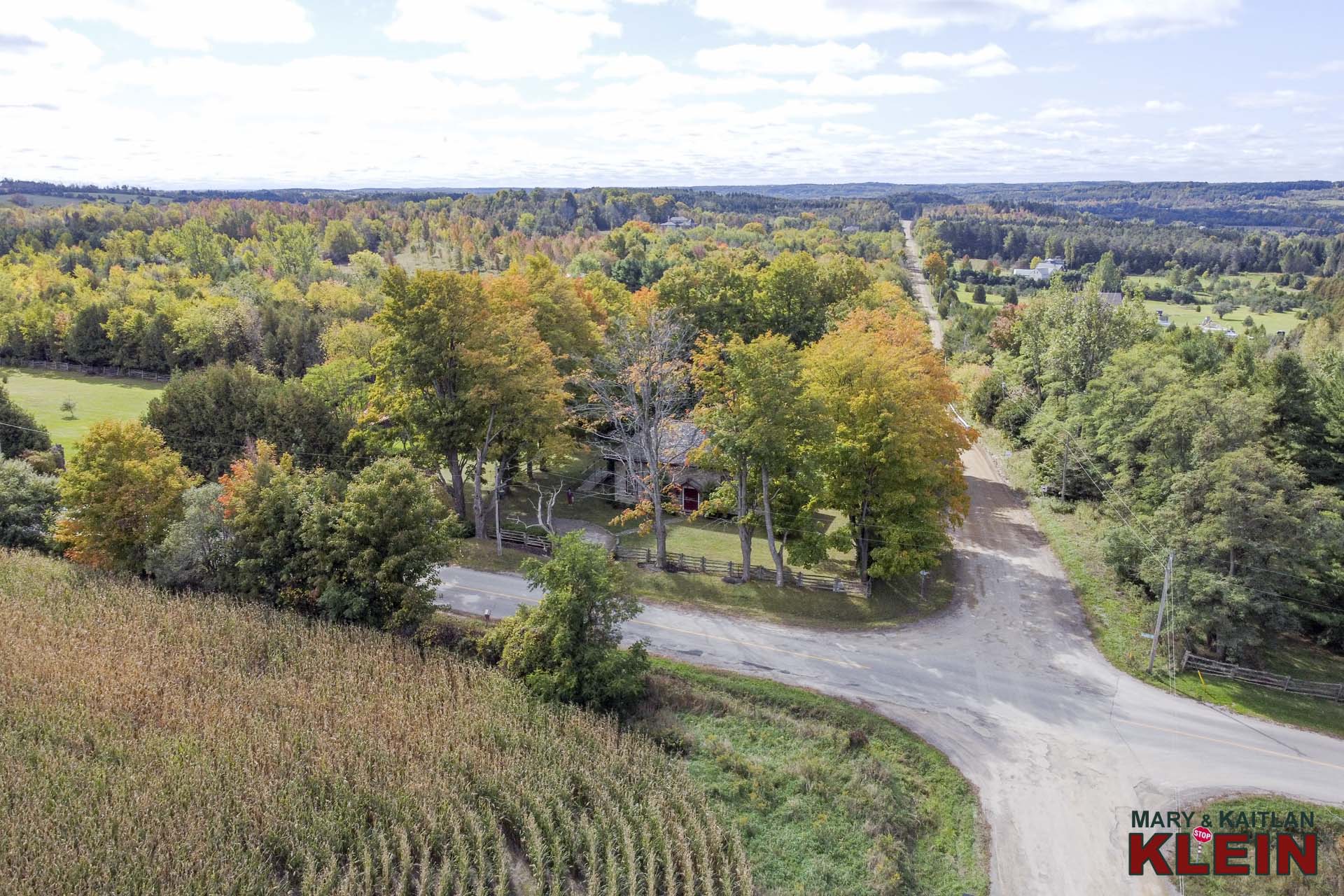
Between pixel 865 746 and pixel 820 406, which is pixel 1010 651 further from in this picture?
pixel 820 406

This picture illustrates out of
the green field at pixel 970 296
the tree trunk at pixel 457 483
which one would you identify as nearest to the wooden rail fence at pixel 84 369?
the tree trunk at pixel 457 483

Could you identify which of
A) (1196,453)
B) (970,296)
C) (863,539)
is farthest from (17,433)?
(970,296)

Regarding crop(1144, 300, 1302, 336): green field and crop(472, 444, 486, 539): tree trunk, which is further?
crop(1144, 300, 1302, 336): green field

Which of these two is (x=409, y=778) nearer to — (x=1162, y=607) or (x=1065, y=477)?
(x=1162, y=607)

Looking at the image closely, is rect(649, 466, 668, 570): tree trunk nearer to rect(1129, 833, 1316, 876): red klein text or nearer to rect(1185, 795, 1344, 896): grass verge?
rect(1129, 833, 1316, 876): red klein text

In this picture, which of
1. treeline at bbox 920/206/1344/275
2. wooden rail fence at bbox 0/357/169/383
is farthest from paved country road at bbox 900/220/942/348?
wooden rail fence at bbox 0/357/169/383

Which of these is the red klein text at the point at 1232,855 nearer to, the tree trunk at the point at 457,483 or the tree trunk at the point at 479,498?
the tree trunk at the point at 479,498

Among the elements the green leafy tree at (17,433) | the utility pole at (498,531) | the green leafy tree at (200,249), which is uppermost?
the green leafy tree at (200,249)
